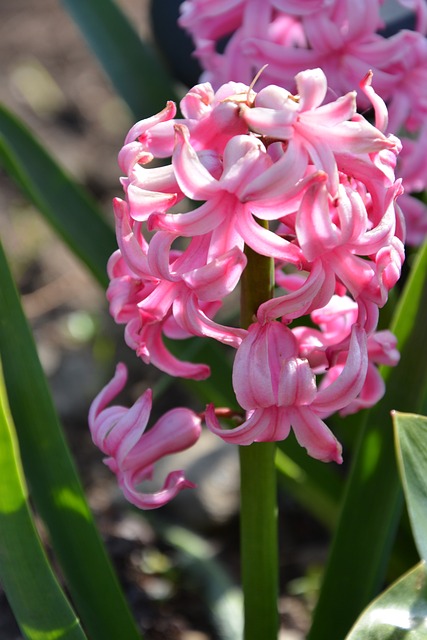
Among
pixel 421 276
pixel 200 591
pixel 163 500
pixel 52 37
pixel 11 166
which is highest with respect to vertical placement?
pixel 11 166

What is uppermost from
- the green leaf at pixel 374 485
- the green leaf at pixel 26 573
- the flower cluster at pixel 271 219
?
the flower cluster at pixel 271 219

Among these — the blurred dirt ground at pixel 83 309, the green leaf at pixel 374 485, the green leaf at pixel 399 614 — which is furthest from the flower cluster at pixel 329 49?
the blurred dirt ground at pixel 83 309

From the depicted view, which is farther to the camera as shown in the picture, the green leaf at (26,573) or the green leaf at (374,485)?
the green leaf at (374,485)

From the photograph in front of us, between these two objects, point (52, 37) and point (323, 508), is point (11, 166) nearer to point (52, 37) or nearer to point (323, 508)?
point (323, 508)

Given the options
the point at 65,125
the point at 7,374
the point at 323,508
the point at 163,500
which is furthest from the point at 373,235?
the point at 65,125

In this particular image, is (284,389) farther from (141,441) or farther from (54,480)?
(54,480)

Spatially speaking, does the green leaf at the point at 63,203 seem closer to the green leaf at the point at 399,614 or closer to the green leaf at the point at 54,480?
the green leaf at the point at 54,480

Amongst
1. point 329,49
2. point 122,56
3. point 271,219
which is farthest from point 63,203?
point 271,219

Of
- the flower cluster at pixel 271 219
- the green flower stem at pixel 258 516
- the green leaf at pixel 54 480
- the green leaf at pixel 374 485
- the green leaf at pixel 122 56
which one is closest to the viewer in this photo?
the flower cluster at pixel 271 219
